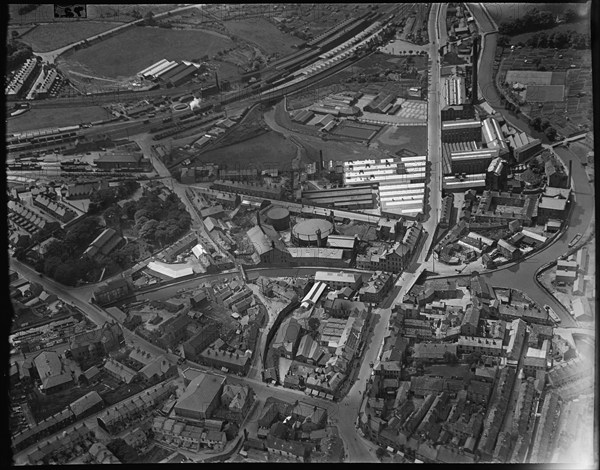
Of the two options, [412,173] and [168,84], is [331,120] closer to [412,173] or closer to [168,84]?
[412,173]

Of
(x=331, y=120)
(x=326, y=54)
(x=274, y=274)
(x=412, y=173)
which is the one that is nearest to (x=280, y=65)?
(x=326, y=54)

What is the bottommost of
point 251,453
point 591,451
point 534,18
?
point 251,453

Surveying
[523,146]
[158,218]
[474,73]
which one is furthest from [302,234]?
[474,73]

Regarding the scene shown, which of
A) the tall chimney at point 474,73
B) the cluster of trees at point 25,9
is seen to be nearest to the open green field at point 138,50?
the cluster of trees at point 25,9

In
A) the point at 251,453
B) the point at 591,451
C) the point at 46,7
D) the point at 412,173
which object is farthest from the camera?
the point at 46,7

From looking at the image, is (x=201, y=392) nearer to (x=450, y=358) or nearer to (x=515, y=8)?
(x=450, y=358)

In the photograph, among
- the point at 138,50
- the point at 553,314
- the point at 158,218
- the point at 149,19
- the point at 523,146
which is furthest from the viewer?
the point at 149,19

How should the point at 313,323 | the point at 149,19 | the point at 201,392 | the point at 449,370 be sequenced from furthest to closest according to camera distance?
the point at 149,19
the point at 313,323
the point at 449,370
the point at 201,392
